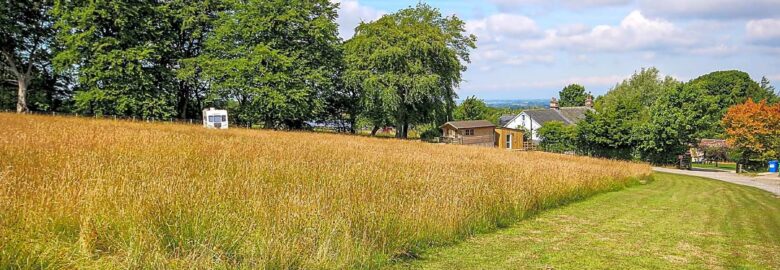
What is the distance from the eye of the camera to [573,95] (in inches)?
4200

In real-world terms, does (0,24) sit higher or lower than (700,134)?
higher

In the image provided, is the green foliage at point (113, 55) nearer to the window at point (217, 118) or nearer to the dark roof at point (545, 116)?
the window at point (217, 118)

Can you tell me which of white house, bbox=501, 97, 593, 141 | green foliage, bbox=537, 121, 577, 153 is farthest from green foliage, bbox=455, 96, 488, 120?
green foliage, bbox=537, 121, 577, 153

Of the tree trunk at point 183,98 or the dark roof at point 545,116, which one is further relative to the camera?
the dark roof at point 545,116

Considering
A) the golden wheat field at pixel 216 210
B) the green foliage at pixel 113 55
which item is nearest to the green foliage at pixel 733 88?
the green foliage at pixel 113 55

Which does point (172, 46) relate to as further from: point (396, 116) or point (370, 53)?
point (396, 116)

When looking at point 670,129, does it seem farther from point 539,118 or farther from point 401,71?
point 401,71

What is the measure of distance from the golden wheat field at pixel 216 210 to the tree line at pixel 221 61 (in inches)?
909

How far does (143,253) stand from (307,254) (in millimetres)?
1562

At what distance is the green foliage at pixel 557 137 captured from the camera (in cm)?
4293

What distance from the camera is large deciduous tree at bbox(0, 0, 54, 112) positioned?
2918cm

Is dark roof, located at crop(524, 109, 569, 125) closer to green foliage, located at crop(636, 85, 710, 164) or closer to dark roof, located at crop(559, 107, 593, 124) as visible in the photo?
dark roof, located at crop(559, 107, 593, 124)

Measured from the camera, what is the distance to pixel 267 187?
6.50 meters

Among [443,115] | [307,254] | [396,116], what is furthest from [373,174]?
[443,115]
